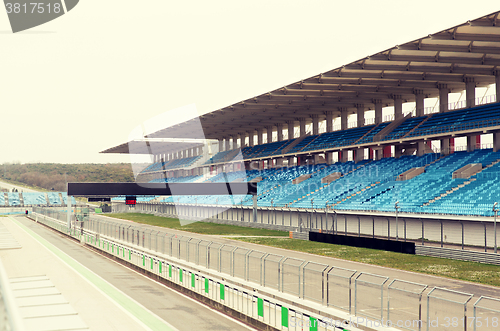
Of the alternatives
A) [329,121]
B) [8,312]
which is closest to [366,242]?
[329,121]

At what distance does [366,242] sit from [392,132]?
15579 millimetres

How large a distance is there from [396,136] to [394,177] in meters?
4.33

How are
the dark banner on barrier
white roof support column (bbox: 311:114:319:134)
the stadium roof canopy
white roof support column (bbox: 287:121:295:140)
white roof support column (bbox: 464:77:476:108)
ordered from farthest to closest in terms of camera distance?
1. white roof support column (bbox: 287:121:295:140)
2. white roof support column (bbox: 311:114:319:134)
3. white roof support column (bbox: 464:77:476:108)
4. the stadium roof canopy
5. the dark banner on barrier

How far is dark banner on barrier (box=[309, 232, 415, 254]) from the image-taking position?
3144 centimetres

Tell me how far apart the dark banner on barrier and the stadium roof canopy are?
12830 millimetres

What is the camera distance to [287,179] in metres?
58.3

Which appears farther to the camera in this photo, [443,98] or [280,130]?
[280,130]

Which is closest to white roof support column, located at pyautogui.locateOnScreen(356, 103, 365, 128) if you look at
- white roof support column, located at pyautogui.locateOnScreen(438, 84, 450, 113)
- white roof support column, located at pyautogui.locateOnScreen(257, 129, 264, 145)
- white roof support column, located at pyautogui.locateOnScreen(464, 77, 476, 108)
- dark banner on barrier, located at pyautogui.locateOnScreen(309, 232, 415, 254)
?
white roof support column, located at pyautogui.locateOnScreen(438, 84, 450, 113)

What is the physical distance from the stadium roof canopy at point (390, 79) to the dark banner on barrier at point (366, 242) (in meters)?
12.8

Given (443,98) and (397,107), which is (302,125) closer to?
(397,107)

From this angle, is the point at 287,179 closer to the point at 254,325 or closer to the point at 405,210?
the point at 405,210

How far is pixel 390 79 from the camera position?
139 ft

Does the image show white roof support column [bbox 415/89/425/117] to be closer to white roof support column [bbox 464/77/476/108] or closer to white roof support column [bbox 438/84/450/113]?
white roof support column [bbox 438/84/450/113]

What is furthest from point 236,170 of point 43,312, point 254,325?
point 43,312
